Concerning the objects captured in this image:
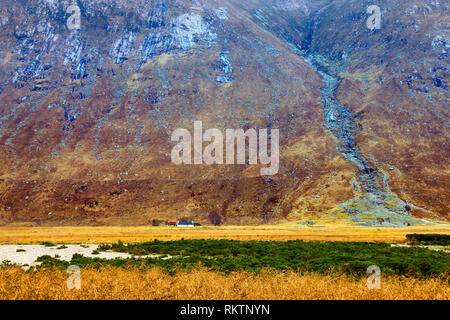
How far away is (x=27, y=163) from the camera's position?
85875mm

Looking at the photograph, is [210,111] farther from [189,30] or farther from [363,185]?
[363,185]

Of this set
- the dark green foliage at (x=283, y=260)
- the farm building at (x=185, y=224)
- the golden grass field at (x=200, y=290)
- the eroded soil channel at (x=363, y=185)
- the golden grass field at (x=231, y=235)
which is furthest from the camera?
the farm building at (x=185, y=224)

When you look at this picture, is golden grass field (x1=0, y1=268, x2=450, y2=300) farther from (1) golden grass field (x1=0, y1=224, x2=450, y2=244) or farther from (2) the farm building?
(2) the farm building

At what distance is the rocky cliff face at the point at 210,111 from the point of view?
73625 mm

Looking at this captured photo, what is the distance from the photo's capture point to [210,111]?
102562 mm

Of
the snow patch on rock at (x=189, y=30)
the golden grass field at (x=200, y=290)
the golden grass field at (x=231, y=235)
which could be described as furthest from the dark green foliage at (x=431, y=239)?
the snow patch on rock at (x=189, y=30)

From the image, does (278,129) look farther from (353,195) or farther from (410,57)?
(410,57)

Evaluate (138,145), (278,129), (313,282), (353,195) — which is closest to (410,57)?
(278,129)

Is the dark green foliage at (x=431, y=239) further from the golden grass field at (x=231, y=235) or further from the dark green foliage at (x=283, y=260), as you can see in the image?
the dark green foliage at (x=283, y=260)

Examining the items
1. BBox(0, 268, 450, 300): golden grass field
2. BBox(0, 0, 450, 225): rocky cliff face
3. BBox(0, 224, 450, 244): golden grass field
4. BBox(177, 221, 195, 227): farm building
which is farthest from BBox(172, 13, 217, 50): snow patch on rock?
BBox(0, 268, 450, 300): golden grass field

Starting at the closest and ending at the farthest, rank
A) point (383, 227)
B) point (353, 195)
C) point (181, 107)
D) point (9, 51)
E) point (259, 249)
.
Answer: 1. point (259, 249)
2. point (383, 227)
3. point (353, 195)
4. point (181, 107)
5. point (9, 51)

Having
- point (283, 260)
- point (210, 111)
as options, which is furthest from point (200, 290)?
point (210, 111)

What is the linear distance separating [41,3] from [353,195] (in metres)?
145

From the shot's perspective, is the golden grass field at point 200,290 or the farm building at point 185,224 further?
the farm building at point 185,224
